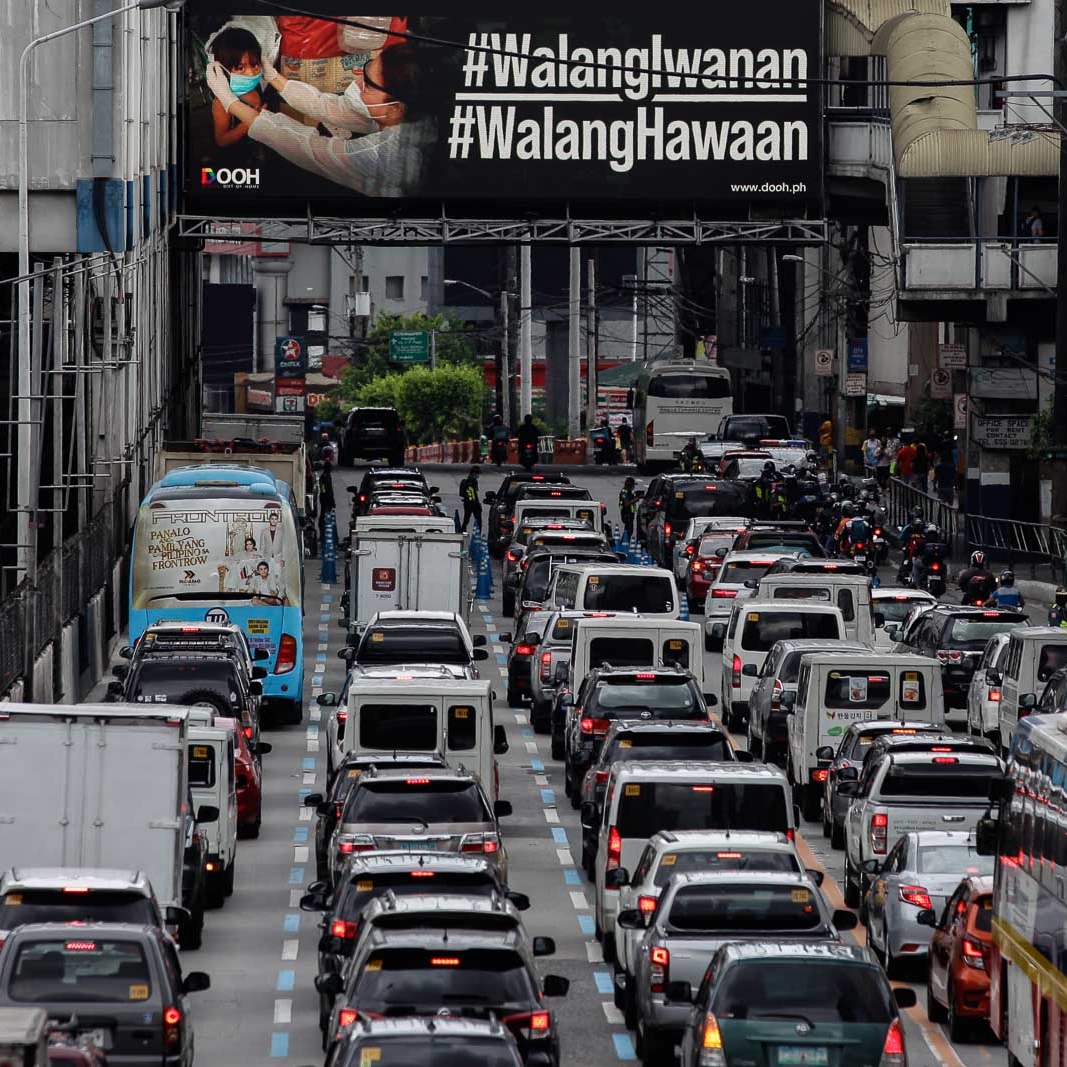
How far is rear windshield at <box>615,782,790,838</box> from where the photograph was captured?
2252 centimetres

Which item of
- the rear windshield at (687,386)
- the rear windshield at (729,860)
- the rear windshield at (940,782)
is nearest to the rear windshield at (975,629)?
the rear windshield at (940,782)

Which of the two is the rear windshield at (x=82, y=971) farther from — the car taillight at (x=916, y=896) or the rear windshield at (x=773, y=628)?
the rear windshield at (x=773, y=628)

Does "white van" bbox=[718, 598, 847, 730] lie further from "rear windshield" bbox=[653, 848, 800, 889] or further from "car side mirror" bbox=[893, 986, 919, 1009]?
"car side mirror" bbox=[893, 986, 919, 1009]

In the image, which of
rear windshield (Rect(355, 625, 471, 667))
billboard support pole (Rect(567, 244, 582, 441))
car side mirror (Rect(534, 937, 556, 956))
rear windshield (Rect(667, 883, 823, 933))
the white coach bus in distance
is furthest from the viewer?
billboard support pole (Rect(567, 244, 582, 441))

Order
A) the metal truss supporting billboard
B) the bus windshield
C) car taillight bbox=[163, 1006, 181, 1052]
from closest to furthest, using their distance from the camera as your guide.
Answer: car taillight bbox=[163, 1006, 181, 1052]
the bus windshield
the metal truss supporting billboard

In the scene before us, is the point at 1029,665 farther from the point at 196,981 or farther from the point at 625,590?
the point at 196,981

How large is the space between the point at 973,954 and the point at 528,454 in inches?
2427

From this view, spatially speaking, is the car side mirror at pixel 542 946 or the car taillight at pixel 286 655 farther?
the car taillight at pixel 286 655

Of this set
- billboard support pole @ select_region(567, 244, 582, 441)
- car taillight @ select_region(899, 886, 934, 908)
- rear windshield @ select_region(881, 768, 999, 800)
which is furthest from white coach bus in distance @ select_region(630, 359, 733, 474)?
car taillight @ select_region(899, 886, 934, 908)

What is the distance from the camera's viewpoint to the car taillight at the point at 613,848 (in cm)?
2261

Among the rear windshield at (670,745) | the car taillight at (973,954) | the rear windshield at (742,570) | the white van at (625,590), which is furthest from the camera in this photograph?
the rear windshield at (742,570)

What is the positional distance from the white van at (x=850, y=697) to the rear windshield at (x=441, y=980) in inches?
528

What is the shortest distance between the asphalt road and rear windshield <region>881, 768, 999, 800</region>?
1278 millimetres

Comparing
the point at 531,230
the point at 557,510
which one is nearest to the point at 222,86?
the point at 531,230
